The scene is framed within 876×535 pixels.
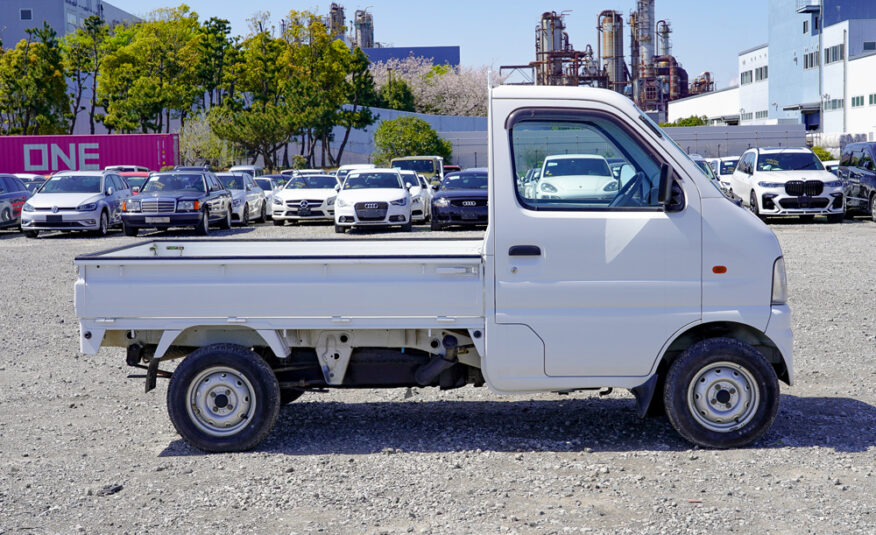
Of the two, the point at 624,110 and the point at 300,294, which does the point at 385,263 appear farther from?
the point at 624,110

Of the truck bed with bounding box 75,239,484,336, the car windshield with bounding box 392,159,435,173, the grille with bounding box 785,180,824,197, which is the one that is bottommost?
the truck bed with bounding box 75,239,484,336

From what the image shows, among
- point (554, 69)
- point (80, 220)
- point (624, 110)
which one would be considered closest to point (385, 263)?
point (624, 110)

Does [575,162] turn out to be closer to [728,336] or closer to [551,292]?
[551,292]

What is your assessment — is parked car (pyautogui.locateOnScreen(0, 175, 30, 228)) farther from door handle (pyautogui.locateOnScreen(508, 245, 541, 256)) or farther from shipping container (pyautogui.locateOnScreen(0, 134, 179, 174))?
door handle (pyautogui.locateOnScreen(508, 245, 541, 256))


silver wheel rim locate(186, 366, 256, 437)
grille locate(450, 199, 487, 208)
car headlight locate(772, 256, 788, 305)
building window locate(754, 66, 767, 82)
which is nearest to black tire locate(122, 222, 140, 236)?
grille locate(450, 199, 487, 208)

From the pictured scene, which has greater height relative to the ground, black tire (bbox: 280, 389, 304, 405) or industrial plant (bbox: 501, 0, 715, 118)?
industrial plant (bbox: 501, 0, 715, 118)

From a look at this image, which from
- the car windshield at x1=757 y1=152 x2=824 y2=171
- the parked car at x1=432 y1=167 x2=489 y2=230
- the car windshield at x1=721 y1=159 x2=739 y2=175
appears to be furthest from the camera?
the car windshield at x1=721 y1=159 x2=739 y2=175

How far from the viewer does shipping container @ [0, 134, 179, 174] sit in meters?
46.5

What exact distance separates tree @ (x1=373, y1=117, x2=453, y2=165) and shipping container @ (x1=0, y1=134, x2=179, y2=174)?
1694 centimetres

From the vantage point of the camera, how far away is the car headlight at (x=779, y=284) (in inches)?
233

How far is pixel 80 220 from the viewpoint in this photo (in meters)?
24.8

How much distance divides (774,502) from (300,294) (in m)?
2.87

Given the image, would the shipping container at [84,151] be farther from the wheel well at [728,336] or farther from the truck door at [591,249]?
the wheel well at [728,336]

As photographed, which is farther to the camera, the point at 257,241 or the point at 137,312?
the point at 257,241
